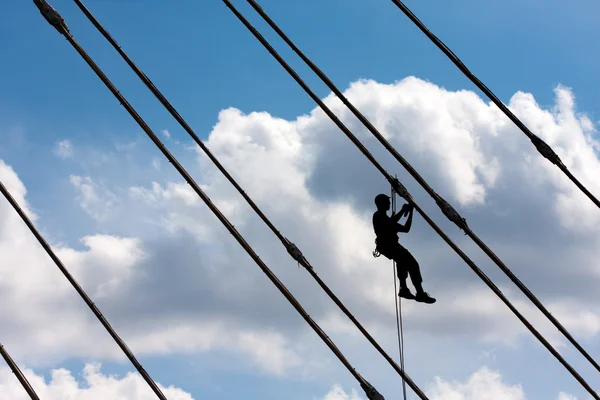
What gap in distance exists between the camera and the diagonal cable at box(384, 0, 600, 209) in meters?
17.4

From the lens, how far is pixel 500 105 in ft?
57.1

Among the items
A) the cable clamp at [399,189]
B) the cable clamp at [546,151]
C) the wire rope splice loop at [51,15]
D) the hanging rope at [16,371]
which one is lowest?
the hanging rope at [16,371]

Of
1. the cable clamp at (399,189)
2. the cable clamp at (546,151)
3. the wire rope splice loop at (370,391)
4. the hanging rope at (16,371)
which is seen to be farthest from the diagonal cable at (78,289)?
the cable clamp at (546,151)

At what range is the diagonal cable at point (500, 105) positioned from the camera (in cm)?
1738

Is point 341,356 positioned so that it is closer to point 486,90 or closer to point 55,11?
point 486,90

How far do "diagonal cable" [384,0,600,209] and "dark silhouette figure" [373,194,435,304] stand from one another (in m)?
2.30

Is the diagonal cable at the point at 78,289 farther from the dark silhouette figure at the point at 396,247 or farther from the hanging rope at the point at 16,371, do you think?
the dark silhouette figure at the point at 396,247

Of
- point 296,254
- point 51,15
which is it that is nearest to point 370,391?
point 296,254

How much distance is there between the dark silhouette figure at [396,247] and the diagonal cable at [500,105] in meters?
2.30

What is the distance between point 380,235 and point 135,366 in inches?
186

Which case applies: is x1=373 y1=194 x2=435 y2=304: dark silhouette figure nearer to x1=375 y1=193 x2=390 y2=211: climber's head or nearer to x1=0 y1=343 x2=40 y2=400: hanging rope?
x1=375 y1=193 x2=390 y2=211: climber's head

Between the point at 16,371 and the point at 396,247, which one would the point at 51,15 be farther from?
the point at 396,247

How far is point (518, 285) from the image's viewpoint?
57.1ft

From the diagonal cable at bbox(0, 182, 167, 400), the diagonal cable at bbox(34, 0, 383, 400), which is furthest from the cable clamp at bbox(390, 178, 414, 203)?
the diagonal cable at bbox(0, 182, 167, 400)
